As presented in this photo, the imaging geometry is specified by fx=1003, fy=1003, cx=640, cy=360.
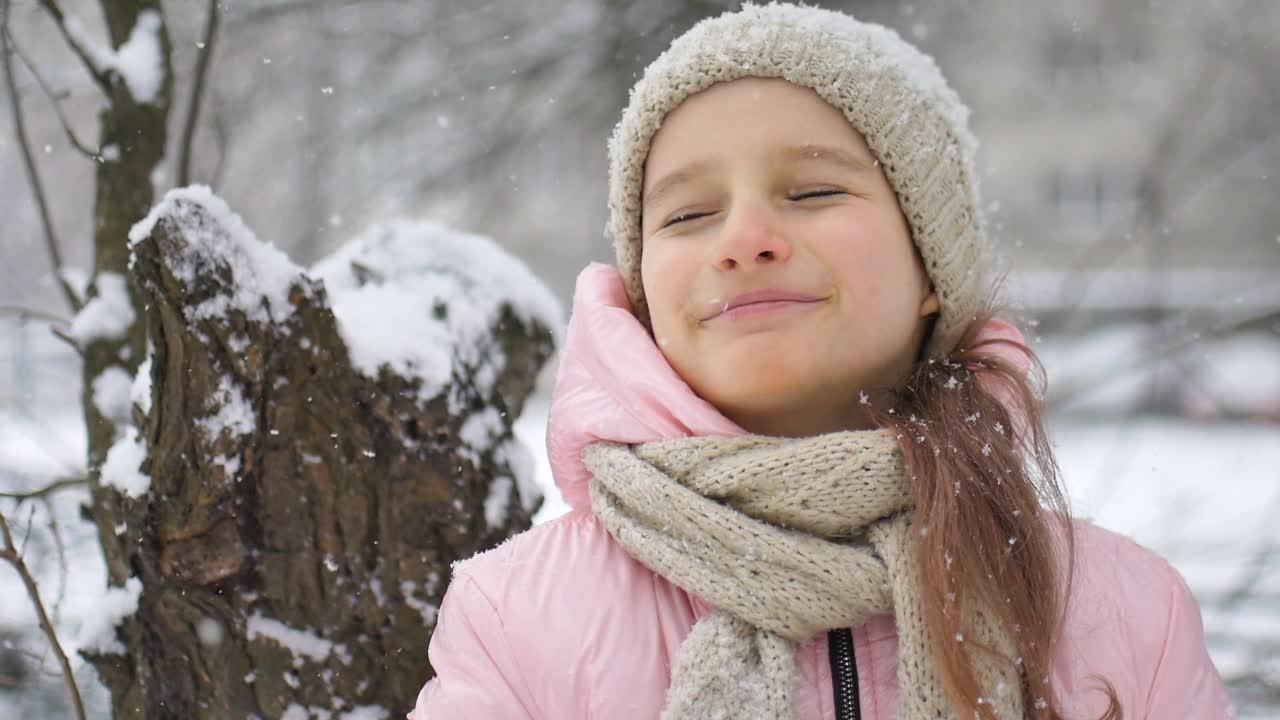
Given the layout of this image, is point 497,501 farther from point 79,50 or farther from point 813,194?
point 79,50

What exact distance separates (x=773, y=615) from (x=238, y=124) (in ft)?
12.8

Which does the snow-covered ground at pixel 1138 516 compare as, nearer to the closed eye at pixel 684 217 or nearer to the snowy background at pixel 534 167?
the snowy background at pixel 534 167

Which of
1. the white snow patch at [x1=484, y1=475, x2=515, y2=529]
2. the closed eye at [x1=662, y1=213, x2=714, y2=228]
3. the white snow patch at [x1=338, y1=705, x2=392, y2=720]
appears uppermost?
the closed eye at [x1=662, y1=213, x2=714, y2=228]

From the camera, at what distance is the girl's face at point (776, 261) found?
1.44m

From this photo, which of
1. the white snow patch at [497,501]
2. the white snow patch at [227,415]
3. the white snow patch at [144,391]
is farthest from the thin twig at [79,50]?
the white snow patch at [497,501]

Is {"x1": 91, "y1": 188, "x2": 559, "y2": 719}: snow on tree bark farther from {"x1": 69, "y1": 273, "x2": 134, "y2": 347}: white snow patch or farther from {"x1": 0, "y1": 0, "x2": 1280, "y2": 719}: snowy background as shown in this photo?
{"x1": 0, "y1": 0, "x2": 1280, "y2": 719}: snowy background

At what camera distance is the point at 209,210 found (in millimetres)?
1532

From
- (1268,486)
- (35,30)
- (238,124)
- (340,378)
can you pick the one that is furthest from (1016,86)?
(340,378)

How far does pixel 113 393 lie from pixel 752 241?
1.30 m

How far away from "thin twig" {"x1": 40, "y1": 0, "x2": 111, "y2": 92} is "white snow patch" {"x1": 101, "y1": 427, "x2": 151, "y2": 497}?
30.1 inches

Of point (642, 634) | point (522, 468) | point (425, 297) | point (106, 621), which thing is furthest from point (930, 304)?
point (106, 621)

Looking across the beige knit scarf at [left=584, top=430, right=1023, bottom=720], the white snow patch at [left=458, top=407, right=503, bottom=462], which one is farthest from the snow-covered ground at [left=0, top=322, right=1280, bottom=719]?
the beige knit scarf at [left=584, top=430, right=1023, bottom=720]

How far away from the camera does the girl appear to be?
52.3 inches

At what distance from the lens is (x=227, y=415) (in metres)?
1.56
